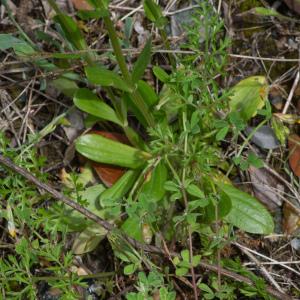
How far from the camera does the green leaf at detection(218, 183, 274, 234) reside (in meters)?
2.21

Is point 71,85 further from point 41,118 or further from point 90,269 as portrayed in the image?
point 90,269

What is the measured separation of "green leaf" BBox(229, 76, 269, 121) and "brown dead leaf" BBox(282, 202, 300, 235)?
0.43m

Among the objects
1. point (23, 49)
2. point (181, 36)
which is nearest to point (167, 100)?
point (181, 36)

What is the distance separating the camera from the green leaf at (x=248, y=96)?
241 centimetres

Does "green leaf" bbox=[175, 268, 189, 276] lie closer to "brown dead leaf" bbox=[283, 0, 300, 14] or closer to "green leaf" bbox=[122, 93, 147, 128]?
"green leaf" bbox=[122, 93, 147, 128]

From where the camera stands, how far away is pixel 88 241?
2352 mm

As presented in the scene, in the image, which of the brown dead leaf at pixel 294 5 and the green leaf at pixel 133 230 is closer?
the green leaf at pixel 133 230

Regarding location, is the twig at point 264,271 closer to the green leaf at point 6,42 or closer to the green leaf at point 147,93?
the green leaf at point 147,93

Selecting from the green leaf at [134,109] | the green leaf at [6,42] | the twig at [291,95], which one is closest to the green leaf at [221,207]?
the green leaf at [134,109]

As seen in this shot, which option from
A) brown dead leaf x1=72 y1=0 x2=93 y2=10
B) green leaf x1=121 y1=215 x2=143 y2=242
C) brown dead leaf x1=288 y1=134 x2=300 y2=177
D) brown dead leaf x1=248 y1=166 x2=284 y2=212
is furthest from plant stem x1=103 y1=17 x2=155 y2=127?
brown dead leaf x1=72 y1=0 x2=93 y2=10

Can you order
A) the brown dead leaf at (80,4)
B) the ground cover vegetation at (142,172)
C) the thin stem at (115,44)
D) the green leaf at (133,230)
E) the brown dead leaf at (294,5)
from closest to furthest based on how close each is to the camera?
the thin stem at (115,44), the ground cover vegetation at (142,172), the green leaf at (133,230), the brown dead leaf at (294,5), the brown dead leaf at (80,4)

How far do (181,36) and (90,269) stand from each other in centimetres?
116

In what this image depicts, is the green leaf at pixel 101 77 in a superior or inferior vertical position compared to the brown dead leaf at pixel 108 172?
superior

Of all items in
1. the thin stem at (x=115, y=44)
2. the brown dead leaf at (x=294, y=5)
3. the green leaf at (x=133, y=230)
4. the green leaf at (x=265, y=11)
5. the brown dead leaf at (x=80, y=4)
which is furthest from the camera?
the brown dead leaf at (x=80, y=4)
